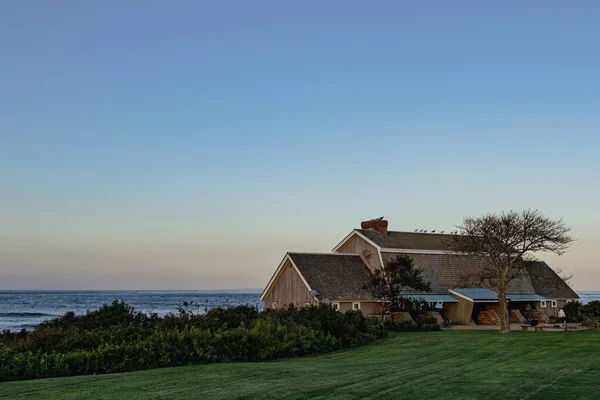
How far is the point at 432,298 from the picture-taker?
1813 inches

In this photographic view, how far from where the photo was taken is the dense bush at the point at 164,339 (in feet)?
65.9

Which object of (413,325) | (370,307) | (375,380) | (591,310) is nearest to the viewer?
(375,380)

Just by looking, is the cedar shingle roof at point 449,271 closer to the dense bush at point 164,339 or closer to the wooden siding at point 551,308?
the wooden siding at point 551,308

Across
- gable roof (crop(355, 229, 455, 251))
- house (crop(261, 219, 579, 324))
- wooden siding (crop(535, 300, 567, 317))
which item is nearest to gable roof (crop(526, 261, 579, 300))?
house (crop(261, 219, 579, 324))

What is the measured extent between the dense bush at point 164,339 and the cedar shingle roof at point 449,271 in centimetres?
1677

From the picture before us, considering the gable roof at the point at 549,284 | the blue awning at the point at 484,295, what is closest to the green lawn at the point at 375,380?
the blue awning at the point at 484,295

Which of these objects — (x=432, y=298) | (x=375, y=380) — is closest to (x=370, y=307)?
(x=432, y=298)

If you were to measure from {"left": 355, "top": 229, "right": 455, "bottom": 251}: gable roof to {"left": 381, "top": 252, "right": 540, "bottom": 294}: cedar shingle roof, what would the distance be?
3.11ft

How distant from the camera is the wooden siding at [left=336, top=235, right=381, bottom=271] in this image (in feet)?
157

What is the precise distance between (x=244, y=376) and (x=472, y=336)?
17835 millimetres

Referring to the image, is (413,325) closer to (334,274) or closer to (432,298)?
(432,298)

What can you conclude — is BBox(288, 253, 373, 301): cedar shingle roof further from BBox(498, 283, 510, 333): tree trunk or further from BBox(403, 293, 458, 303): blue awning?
BBox(498, 283, 510, 333): tree trunk

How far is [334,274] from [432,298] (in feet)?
23.5

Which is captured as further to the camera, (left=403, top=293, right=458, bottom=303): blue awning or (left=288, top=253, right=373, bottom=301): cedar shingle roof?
(left=403, top=293, right=458, bottom=303): blue awning
